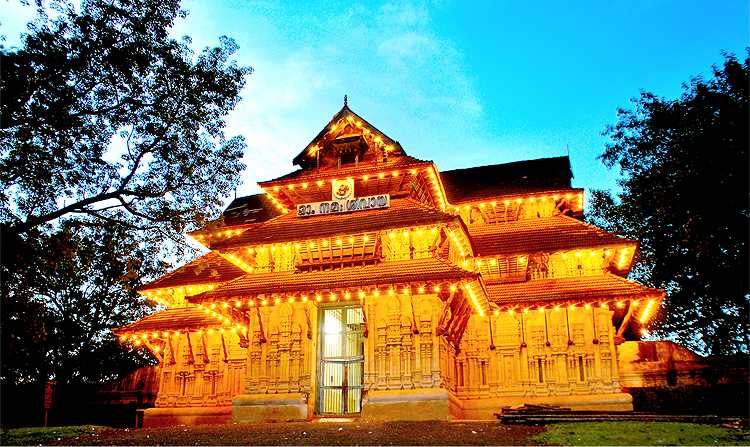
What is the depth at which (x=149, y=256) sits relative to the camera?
643 inches

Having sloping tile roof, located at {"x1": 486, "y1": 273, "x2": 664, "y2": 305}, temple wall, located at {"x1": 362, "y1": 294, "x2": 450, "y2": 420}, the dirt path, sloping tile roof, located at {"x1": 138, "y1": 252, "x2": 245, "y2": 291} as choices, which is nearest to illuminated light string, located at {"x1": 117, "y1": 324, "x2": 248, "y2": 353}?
sloping tile roof, located at {"x1": 138, "y1": 252, "x2": 245, "y2": 291}

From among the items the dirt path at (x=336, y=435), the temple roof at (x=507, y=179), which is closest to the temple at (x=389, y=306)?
the temple roof at (x=507, y=179)

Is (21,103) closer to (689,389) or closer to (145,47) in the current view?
(145,47)

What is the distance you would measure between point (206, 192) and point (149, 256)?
2.26 m

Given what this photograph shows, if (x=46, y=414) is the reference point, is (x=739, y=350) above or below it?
above

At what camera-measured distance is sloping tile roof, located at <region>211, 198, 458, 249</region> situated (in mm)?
18891

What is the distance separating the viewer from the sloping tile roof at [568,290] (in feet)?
61.9

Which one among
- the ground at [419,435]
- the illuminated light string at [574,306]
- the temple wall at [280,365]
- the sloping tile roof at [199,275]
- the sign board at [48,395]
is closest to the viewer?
the ground at [419,435]

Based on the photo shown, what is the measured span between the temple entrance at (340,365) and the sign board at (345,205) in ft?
11.3

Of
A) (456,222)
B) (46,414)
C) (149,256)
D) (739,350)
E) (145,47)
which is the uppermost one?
(145,47)

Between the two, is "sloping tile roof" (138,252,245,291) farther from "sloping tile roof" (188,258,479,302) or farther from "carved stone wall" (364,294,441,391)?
"carved stone wall" (364,294,441,391)

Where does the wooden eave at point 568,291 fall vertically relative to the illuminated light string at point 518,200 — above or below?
below

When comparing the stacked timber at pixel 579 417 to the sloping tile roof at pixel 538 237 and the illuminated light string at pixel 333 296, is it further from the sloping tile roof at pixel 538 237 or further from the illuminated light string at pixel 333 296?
the sloping tile roof at pixel 538 237

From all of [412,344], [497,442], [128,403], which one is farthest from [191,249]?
[128,403]
